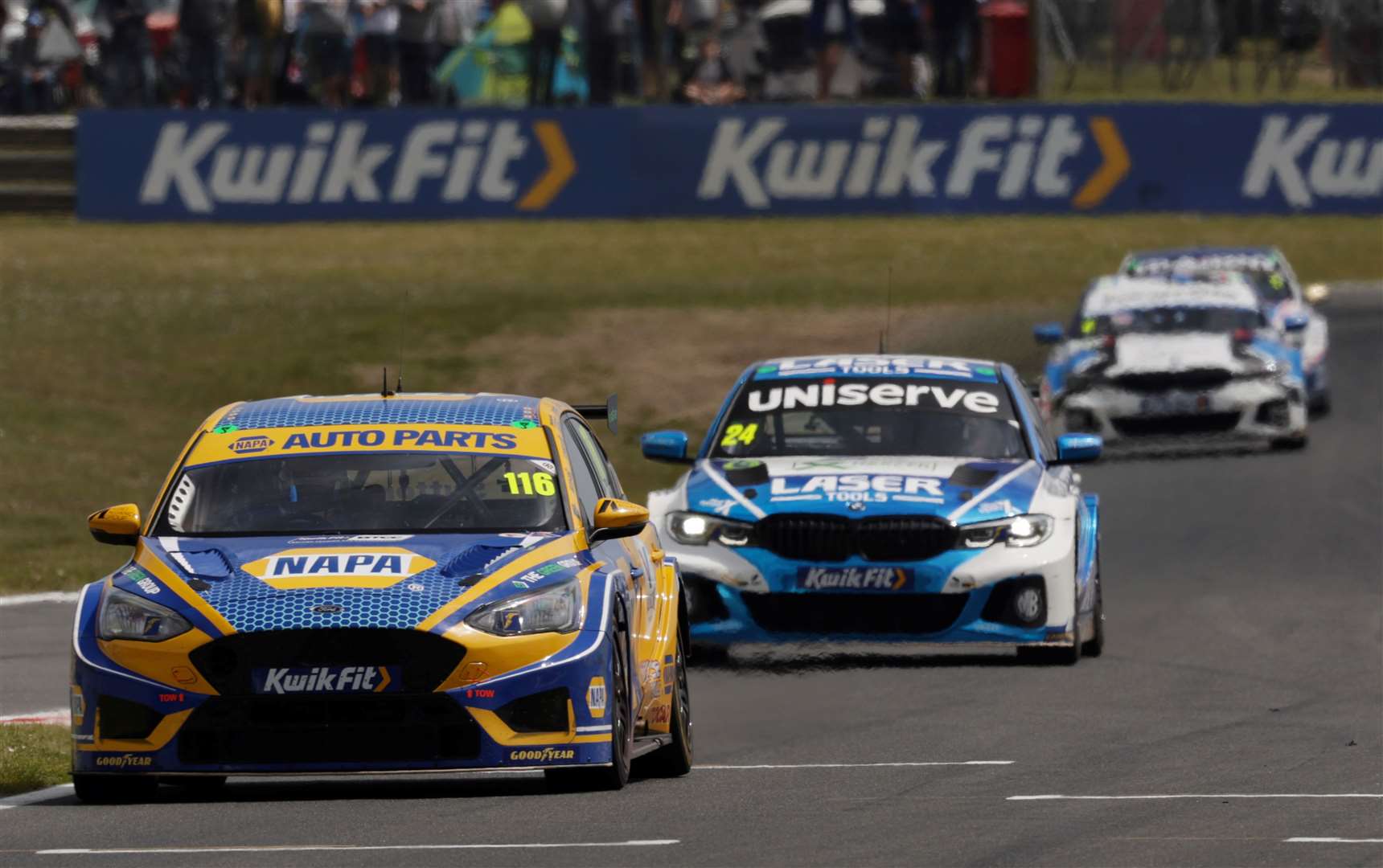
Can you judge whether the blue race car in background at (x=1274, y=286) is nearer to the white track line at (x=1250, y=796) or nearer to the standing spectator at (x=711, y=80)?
the standing spectator at (x=711, y=80)

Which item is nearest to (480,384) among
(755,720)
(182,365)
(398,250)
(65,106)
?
(182,365)

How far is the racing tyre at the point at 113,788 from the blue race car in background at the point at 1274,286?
14859 mm

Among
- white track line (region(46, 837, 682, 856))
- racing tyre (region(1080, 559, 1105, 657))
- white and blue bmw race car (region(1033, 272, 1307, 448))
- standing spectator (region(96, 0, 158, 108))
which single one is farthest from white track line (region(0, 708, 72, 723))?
standing spectator (region(96, 0, 158, 108))

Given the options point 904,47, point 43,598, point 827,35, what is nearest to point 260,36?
point 827,35

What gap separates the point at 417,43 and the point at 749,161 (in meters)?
4.22

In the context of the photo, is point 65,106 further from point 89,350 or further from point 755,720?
point 755,720

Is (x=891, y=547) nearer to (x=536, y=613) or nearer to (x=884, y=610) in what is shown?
(x=884, y=610)

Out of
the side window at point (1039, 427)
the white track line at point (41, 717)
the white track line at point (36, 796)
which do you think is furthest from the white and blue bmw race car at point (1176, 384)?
the white track line at point (36, 796)

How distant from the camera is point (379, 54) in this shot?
34.3 metres

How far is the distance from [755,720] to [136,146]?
2402cm

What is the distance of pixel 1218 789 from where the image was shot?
8.78 metres

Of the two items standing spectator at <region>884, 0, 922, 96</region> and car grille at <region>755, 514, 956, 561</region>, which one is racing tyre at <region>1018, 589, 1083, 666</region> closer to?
car grille at <region>755, 514, 956, 561</region>

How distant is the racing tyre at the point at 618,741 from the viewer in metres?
8.45

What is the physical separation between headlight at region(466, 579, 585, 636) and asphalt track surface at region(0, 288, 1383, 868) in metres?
0.52
